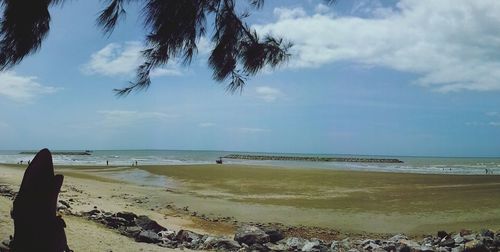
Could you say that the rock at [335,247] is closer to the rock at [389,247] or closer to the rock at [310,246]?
the rock at [310,246]

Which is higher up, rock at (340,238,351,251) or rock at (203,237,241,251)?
rock at (203,237,241,251)

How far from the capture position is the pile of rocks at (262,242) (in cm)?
1045

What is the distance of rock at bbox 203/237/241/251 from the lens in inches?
407

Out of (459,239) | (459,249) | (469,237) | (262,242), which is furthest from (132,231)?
(469,237)

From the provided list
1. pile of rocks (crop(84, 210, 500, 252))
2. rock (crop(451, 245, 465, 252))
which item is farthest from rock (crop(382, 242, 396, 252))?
rock (crop(451, 245, 465, 252))

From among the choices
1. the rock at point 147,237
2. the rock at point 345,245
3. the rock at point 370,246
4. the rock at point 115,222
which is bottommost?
the rock at point 345,245

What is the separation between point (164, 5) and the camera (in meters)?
4.92

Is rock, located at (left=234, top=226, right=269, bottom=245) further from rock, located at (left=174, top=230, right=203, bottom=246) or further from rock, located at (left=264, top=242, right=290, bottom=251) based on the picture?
rock, located at (left=174, top=230, right=203, bottom=246)

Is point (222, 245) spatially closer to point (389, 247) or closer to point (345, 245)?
point (345, 245)

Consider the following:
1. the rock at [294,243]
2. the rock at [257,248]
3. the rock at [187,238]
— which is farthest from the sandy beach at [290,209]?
the rock at [294,243]

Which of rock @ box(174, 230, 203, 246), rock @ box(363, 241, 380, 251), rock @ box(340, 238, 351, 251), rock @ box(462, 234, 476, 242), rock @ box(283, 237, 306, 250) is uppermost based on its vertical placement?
rock @ box(462, 234, 476, 242)

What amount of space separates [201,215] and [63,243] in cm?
1157

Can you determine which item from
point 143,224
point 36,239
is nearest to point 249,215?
point 143,224

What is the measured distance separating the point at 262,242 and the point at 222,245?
3.37 ft
